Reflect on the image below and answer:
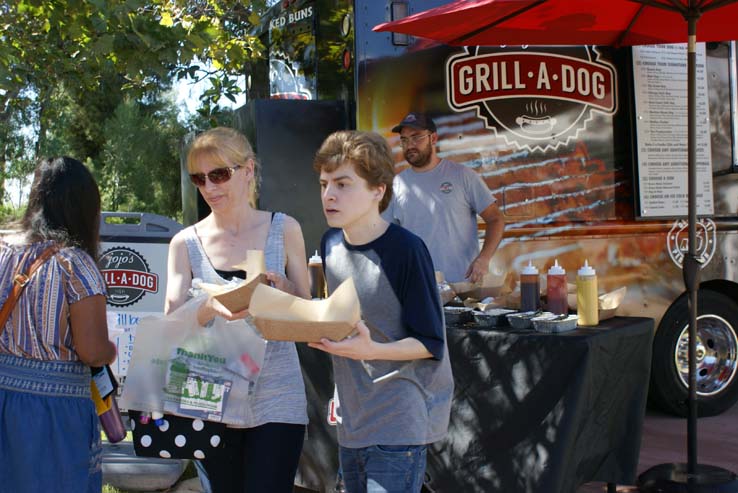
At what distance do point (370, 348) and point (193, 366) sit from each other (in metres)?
0.67

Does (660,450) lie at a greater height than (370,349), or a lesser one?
lesser

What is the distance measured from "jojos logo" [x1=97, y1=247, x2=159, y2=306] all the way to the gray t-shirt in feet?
5.41

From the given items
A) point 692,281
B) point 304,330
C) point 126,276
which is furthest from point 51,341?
point 692,281

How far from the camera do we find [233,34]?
10.4 m

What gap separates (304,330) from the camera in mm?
2324

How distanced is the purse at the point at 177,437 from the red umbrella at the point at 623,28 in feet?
8.77

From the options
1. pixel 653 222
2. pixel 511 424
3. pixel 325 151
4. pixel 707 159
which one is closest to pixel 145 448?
pixel 325 151

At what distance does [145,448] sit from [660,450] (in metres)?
3.99

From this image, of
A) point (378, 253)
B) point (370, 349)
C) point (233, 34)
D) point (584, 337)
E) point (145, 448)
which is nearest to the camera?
point (370, 349)

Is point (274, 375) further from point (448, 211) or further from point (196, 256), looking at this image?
point (448, 211)

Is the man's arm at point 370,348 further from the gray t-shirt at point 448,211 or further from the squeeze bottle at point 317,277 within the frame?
the gray t-shirt at point 448,211

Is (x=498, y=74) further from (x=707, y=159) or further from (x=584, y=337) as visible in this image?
(x=584, y=337)

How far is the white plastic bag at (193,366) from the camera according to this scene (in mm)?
2736

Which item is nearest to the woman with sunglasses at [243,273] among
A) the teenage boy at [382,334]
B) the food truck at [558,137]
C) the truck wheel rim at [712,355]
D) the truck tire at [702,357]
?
the teenage boy at [382,334]
